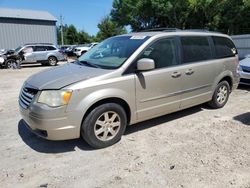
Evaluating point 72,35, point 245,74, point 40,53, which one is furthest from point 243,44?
point 72,35

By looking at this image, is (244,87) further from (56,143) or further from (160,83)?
(56,143)

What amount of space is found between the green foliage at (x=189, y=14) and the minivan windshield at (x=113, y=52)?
23.7 m

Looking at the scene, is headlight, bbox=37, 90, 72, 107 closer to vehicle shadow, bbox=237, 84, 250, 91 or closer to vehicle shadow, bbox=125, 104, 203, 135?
vehicle shadow, bbox=125, 104, 203, 135

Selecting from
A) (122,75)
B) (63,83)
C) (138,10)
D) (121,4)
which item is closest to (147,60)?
(122,75)

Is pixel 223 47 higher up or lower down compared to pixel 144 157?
higher up

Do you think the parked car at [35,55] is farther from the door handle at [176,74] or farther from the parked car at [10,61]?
the door handle at [176,74]

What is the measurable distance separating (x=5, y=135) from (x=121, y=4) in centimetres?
3750

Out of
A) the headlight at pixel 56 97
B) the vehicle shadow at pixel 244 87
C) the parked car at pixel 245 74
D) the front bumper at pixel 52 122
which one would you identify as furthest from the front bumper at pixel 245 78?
the headlight at pixel 56 97

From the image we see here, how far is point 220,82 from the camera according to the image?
6.02 metres

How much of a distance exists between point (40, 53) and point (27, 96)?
16.4 m

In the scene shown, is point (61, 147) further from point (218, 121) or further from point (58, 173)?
point (218, 121)

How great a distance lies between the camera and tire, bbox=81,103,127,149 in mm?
3986

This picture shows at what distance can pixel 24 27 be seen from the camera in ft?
106

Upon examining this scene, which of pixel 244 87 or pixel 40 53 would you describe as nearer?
pixel 244 87
